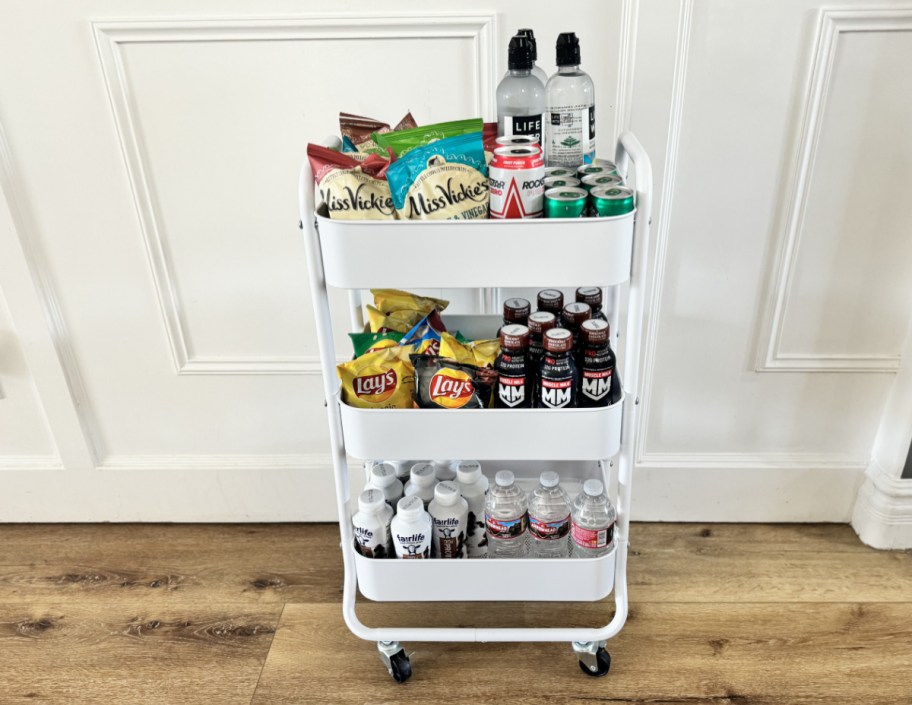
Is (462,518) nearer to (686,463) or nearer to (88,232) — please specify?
(686,463)

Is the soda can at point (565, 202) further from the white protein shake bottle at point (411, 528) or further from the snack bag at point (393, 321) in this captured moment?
the white protein shake bottle at point (411, 528)

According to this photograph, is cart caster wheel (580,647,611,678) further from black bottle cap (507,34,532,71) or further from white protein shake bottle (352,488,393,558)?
black bottle cap (507,34,532,71)

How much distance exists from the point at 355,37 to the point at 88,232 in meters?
0.64

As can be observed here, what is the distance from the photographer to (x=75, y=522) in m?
1.68

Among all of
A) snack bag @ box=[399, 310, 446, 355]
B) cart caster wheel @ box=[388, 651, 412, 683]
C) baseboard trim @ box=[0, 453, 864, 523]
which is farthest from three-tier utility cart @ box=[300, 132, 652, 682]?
baseboard trim @ box=[0, 453, 864, 523]

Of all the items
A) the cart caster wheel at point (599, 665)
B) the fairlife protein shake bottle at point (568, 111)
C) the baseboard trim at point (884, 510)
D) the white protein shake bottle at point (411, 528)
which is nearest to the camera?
the fairlife protein shake bottle at point (568, 111)

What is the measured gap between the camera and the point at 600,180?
3.16ft

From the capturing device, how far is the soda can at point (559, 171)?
3.25 feet

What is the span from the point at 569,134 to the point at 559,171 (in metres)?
0.06

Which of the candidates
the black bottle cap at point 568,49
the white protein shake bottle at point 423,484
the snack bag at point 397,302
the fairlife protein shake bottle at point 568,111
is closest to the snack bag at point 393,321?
the snack bag at point 397,302

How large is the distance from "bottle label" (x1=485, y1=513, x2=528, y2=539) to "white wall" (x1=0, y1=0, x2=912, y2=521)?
1.60 feet

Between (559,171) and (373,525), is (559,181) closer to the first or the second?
(559,171)

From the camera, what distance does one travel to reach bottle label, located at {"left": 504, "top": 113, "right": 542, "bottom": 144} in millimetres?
985

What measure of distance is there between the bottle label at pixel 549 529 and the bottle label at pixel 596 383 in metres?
0.24
